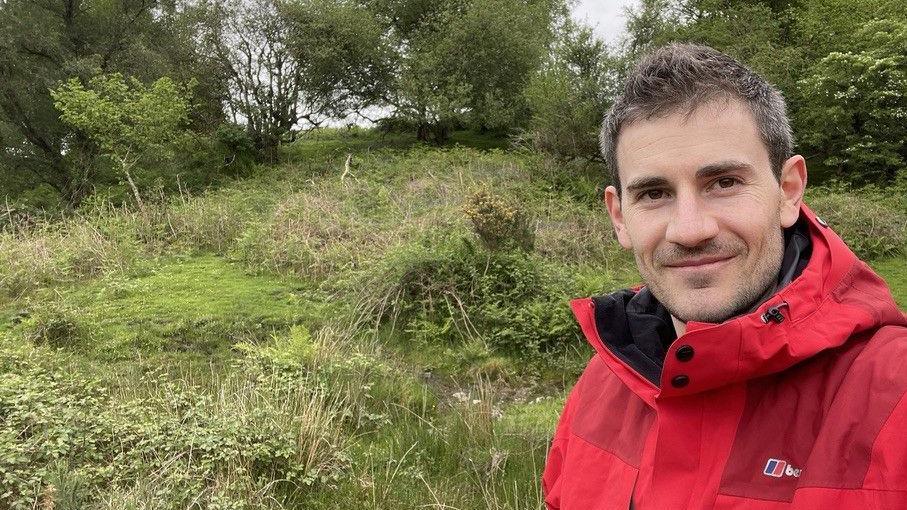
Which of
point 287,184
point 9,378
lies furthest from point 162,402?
point 287,184

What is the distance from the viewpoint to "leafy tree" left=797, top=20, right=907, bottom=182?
13125 millimetres

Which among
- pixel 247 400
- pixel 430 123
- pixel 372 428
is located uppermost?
pixel 430 123

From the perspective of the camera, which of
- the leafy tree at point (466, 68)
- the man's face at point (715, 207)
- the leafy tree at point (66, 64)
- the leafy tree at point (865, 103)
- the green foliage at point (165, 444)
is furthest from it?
the leafy tree at point (466, 68)

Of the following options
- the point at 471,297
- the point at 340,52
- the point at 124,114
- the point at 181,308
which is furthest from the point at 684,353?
the point at 340,52

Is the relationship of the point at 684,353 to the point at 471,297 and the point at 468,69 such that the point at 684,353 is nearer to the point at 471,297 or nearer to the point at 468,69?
the point at 471,297

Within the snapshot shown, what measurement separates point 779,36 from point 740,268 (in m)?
18.8

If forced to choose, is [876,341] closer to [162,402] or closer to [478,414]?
[478,414]

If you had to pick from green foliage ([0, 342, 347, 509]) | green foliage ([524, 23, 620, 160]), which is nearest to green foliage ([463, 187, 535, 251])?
green foliage ([0, 342, 347, 509])

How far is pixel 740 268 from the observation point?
53.8 inches

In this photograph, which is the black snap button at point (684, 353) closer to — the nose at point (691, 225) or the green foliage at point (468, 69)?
the nose at point (691, 225)

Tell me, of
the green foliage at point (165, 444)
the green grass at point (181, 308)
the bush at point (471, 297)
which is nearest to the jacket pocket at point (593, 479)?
the green foliage at point (165, 444)

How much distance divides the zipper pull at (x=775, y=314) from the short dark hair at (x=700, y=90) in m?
0.40

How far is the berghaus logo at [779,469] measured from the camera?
3.86 ft

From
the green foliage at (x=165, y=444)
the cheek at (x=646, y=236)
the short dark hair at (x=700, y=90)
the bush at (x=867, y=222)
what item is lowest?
the green foliage at (x=165, y=444)
